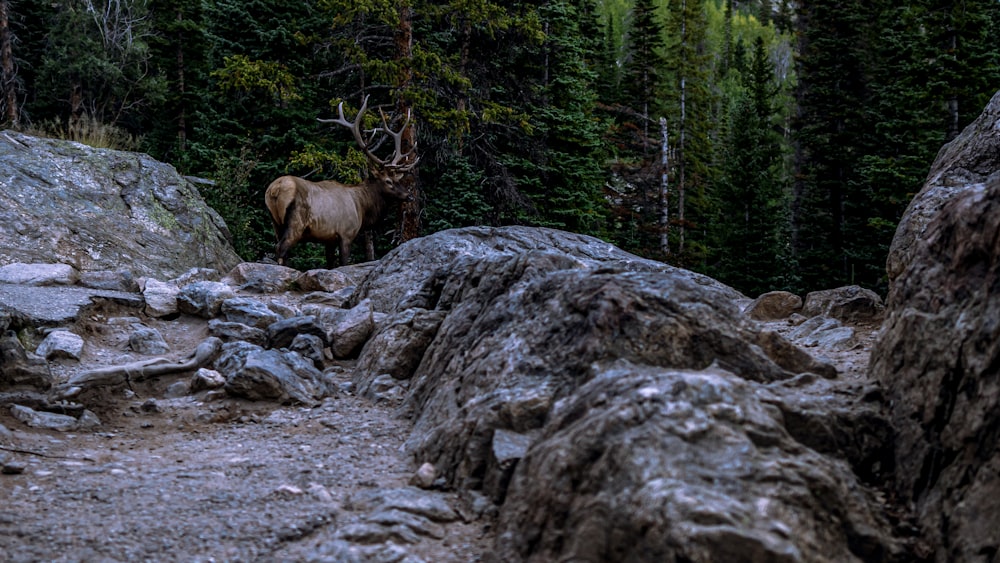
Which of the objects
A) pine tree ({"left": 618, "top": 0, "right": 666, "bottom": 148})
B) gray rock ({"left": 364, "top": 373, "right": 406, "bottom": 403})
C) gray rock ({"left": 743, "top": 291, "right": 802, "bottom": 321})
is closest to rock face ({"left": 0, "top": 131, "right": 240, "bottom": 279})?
gray rock ({"left": 364, "top": 373, "right": 406, "bottom": 403})

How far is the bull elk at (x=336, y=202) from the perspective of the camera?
13.0 m

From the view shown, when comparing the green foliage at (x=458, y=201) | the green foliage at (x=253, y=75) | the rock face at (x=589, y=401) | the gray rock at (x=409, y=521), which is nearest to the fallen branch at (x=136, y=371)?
the rock face at (x=589, y=401)

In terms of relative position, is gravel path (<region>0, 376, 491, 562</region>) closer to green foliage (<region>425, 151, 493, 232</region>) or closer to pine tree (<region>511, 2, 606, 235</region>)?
green foliage (<region>425, 151, 493, 232</region>)

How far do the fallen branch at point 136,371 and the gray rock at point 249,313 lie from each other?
1041 millimetres

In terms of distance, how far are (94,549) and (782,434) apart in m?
2.93

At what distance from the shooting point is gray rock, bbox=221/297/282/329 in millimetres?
8047

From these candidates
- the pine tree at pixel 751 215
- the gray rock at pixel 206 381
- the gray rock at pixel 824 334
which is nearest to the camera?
the gray rock at pixel 206 381

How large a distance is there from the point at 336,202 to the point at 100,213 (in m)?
3.61

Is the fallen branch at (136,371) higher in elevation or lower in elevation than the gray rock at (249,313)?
lower

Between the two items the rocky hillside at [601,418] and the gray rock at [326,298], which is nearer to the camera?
the rocky hillside at [601,418]

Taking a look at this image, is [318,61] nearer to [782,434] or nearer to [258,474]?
[258,474]

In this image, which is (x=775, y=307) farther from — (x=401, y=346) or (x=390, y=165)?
(x=390, y=165)

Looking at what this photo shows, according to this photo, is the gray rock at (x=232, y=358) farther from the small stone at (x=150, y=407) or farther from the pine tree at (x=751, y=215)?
the pine tree at (x=751, y=215)

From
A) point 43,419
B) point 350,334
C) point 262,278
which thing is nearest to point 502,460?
point 43,419
